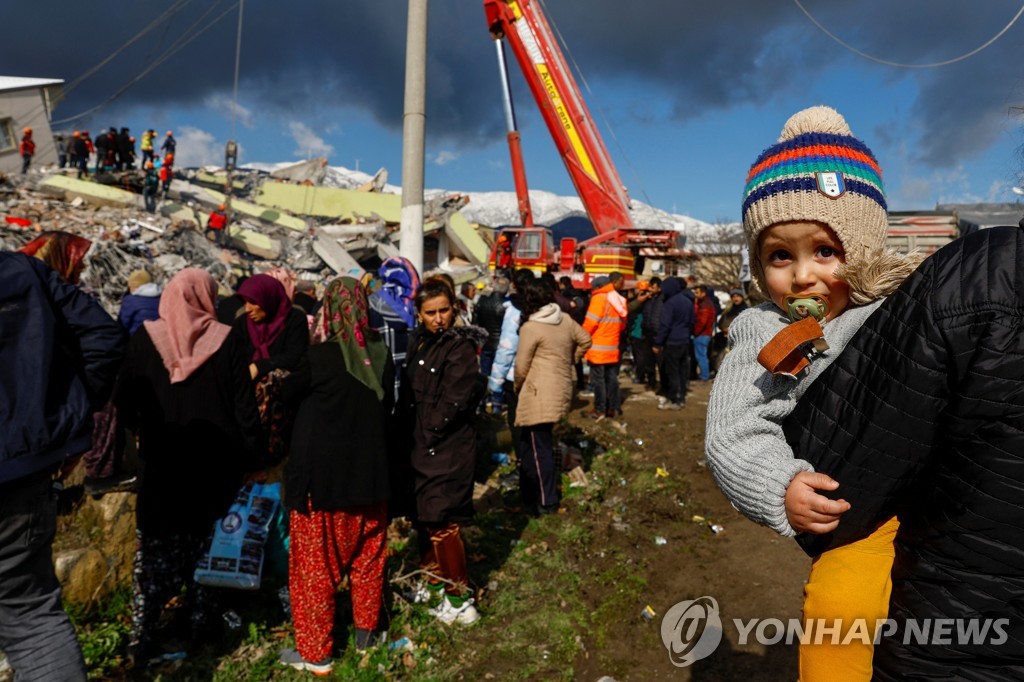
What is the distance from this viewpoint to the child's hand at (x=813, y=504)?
3.59 ft

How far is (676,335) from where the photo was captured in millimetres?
8508

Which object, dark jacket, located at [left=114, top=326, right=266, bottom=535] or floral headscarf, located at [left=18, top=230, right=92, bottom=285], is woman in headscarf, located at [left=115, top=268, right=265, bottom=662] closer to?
dark jacket, located at [left=114, top=326, right=266, bottom=535]

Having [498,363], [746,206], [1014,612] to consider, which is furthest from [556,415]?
[1014,612]

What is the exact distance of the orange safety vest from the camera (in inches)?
301

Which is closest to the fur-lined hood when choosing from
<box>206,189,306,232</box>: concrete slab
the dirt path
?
the dirt path

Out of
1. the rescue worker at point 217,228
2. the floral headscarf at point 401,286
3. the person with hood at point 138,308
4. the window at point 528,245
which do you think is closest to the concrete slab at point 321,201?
the rescue worker at point 217,228

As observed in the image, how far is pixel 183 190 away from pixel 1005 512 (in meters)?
24.6

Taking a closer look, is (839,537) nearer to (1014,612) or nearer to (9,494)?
(1014,612)

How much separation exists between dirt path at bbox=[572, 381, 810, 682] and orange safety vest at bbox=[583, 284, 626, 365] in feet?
5.47

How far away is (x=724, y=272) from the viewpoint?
23.0 meters

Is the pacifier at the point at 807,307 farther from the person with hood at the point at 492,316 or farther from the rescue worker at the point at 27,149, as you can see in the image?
the rescue worker at the point at 27,149

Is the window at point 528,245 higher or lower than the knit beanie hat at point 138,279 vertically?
higher

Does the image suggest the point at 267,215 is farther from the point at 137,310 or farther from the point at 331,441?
the point at 331,441

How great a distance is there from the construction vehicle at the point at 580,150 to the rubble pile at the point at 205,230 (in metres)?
6.06
